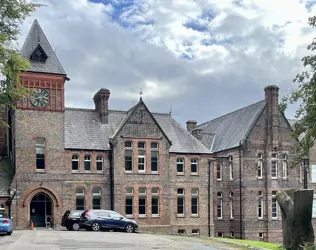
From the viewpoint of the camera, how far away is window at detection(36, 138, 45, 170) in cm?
4225

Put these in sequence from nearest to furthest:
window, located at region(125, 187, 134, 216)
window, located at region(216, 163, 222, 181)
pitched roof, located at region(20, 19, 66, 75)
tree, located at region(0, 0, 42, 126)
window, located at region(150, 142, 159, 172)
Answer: tree, located at region(0, 0, 42, 126) < pitched roof, located at region(20, 19, 66, 75) < window, located at region(125, 187, 134, 216) < window, located at region(150, 142, 159, 172) < window, located at region(216, 163, 222, 181)

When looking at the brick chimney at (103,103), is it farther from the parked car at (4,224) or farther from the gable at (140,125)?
the parked car at (4,224)

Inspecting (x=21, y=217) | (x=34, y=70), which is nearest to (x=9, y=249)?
(x=21, y=217)

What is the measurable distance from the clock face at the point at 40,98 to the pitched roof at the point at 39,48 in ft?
5.83

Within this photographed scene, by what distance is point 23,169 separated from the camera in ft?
136

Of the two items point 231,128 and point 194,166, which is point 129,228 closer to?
point 194,166

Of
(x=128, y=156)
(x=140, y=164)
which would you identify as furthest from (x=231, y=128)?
(x=128, y=156)

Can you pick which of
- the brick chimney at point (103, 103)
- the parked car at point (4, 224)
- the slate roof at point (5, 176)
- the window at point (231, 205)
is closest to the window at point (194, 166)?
the window at point (231, 205)

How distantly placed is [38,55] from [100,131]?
341 inches

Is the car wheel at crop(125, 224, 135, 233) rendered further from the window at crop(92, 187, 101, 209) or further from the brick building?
the window at crop(92, 187, 101, 209)

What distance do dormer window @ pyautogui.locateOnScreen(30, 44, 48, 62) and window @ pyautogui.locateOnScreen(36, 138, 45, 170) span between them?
686 cm

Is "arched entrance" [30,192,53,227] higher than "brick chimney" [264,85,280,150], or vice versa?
"brick chimney" [264,85,280,150]

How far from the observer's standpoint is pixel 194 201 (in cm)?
4747

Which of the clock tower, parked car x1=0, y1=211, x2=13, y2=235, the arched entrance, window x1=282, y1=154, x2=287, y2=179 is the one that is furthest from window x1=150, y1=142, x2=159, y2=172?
parked car x1=0, y1=211, x2=13, y2=235
